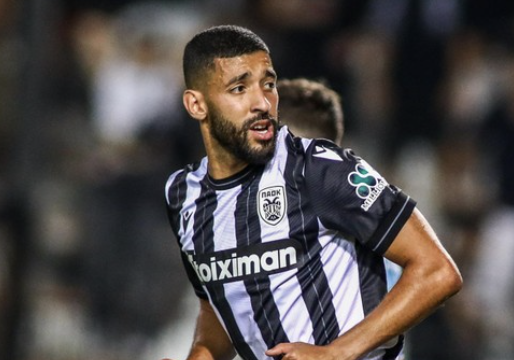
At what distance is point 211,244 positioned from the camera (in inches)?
150

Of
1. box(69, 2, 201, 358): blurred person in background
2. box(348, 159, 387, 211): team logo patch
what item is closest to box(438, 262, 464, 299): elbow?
box(348, 159, 387, 211): team logo patch

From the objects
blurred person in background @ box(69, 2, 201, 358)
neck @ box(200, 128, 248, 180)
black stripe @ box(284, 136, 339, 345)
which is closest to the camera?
black stripe @ box(284, 136, 339, 345)

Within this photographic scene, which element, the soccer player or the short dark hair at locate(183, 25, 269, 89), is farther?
the short dark hair at locate(183, 25, 269, 89)

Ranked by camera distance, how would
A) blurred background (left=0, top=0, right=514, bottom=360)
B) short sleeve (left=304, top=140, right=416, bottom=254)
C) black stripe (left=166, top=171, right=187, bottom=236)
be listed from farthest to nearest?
blurred background (left=0, top=0, right=514, bottom=360) → black stripe (left=166, top=171, right=187, bottom=236) → short sleeve (left=304, top=140, right=416, bottom=254)

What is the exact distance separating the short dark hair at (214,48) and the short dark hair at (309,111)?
79cm

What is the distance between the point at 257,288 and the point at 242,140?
0.50 metres

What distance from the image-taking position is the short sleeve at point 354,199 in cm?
349

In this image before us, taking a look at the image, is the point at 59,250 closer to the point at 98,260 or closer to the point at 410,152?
the point at 98,260

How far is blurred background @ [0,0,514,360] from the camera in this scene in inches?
300

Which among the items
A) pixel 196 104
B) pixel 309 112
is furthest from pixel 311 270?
pixel 309 112

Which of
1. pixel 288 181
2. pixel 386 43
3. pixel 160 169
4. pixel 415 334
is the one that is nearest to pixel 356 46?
pixel 386 43

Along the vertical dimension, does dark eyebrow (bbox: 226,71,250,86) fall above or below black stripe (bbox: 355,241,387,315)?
above

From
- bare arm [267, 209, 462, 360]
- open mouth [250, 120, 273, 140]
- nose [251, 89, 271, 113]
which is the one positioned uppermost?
nose [251, 89, 271, 113]

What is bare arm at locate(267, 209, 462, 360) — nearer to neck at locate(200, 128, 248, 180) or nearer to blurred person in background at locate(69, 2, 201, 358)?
neck at locate(200, 128, 248, 180)
